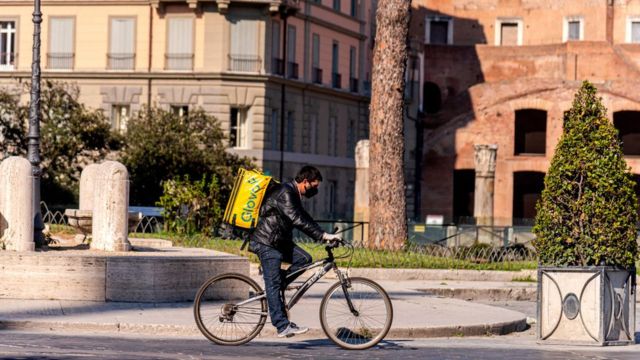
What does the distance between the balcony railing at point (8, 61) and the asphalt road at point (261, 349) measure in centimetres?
4270

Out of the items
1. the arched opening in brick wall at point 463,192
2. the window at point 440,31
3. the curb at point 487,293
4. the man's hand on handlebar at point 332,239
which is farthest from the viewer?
the window at point 440,31

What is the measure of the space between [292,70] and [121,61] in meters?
6.33

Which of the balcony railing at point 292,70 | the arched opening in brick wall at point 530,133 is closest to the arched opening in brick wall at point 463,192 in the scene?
the arched opening in brick wall at point 530,133

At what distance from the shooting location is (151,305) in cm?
1888

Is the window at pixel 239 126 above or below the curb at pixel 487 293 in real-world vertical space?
above

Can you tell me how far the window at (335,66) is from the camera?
208 ft

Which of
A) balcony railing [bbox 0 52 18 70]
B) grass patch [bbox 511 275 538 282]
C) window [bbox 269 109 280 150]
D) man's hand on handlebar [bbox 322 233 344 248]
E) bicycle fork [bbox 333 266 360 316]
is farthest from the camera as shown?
window [bbox 269 109 280 150]

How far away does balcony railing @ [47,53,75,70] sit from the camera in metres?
Result: 57.3

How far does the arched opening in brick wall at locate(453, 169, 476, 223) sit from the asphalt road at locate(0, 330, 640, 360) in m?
53.8

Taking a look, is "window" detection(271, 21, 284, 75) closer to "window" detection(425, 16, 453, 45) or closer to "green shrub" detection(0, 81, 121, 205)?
"green shrub" detection(0, 81, 121, 205)

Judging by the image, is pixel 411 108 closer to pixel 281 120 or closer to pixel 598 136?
pixel 281 120

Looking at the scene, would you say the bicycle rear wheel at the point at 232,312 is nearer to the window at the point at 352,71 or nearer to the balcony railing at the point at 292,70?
the balcony railing at the point at 292,70

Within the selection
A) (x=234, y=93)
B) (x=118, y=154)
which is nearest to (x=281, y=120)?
(x=234, y=93)

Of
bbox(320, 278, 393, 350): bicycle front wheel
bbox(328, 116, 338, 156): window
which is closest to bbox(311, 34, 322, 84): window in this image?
bbox(328, 116, 338, 156): window
